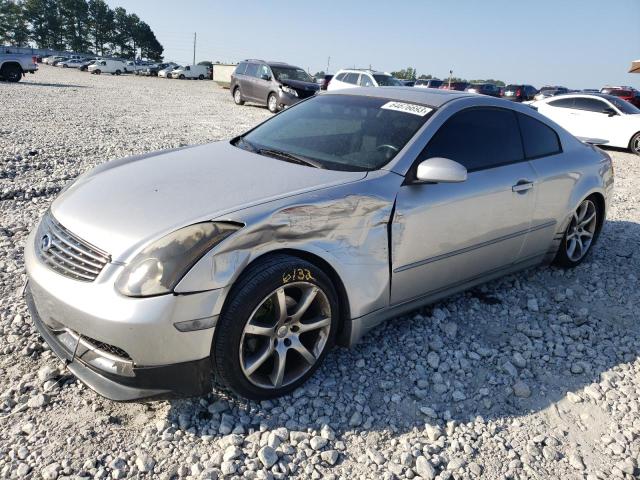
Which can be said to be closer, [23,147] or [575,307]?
[575,307]

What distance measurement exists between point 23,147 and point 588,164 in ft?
24.9

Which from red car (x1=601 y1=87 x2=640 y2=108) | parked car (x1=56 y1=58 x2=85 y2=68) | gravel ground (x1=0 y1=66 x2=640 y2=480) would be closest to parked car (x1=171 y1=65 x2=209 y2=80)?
parked car (x1=56 y1=58 x2=85 y2=68)

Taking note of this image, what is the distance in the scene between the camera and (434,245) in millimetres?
2965

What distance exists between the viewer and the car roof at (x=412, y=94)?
334 cm

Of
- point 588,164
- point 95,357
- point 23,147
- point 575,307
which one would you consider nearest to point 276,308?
point 95,357

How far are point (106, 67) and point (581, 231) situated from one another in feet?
171

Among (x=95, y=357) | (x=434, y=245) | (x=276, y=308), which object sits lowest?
(x=95, y=357)

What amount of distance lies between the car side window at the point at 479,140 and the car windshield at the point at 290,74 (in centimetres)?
1342

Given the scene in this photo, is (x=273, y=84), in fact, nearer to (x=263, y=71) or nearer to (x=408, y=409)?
(x=263, y=71)

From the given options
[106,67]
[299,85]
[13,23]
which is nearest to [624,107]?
[299,85]

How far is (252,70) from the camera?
687 inches

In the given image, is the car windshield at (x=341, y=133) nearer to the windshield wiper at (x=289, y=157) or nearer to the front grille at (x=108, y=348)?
the windshield wiper at (x=289, y=157)

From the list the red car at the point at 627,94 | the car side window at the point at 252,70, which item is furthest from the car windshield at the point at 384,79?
the red car at the point at 627,94

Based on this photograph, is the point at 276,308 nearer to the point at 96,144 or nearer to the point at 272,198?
the point at 272,198
